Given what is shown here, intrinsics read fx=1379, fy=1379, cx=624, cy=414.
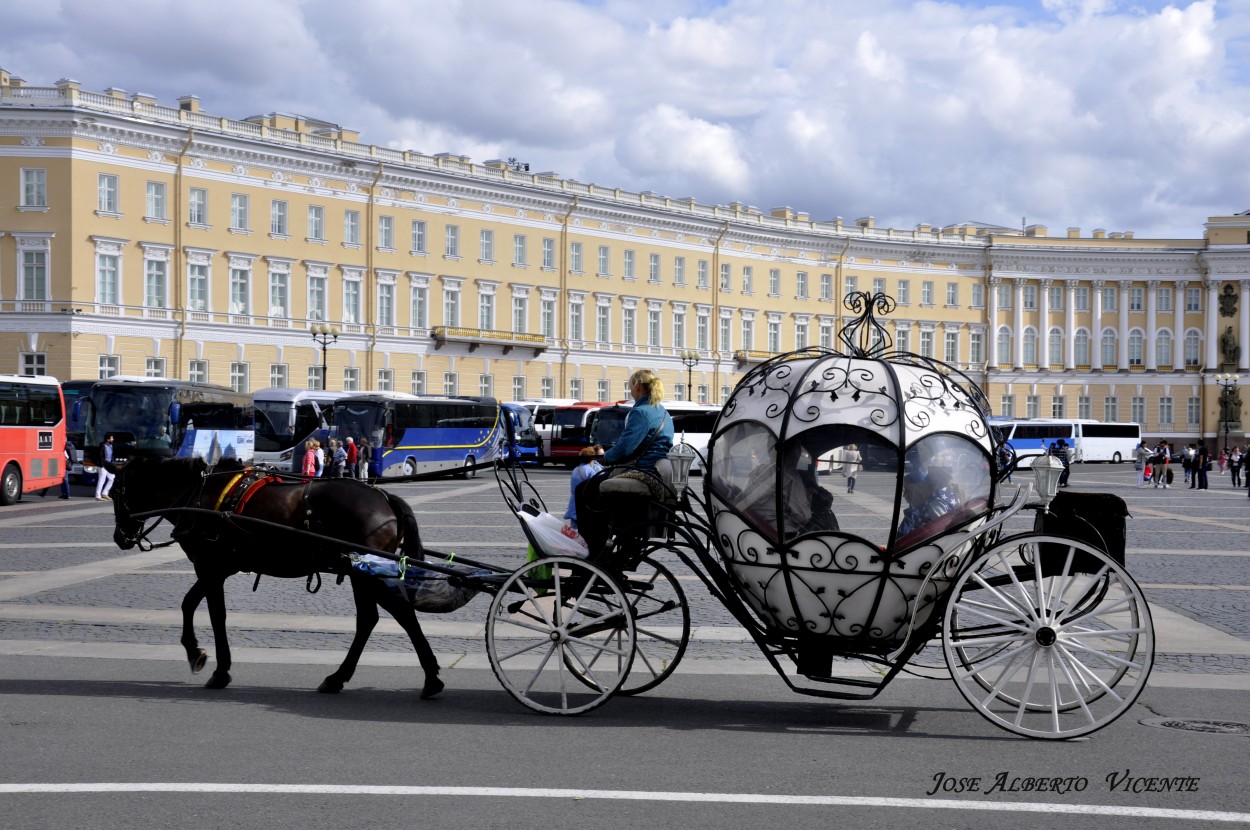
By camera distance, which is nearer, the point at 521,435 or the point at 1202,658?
the point at 1202,658

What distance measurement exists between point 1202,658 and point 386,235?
2207 inches

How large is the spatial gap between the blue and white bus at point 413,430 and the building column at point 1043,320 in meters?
54.4

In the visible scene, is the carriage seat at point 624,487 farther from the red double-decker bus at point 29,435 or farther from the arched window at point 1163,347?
the arched window at point 1163,347

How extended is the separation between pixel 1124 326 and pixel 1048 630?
9133cm

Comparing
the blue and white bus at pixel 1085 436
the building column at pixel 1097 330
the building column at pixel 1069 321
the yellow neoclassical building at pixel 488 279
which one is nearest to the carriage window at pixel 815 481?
the yellow neoclassical building at pixel 488 279

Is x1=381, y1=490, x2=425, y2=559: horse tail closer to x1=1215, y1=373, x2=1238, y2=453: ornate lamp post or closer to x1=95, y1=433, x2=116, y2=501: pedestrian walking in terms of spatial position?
x1=95, y1=433, x2=116, y2=501: pedestrian walking

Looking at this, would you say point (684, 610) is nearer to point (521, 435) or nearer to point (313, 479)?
point (313, 479)

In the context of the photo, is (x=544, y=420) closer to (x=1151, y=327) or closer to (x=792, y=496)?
(x=792, y=496)

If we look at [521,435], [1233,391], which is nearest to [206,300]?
[521,435]

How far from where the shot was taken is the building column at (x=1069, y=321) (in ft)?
302

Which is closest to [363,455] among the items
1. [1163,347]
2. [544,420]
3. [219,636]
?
[544,420]

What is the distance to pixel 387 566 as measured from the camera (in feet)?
27.2

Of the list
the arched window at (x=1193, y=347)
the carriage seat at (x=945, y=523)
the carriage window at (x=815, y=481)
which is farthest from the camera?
the arched window at (x=1193, y=347)

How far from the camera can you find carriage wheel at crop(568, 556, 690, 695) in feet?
25.8
